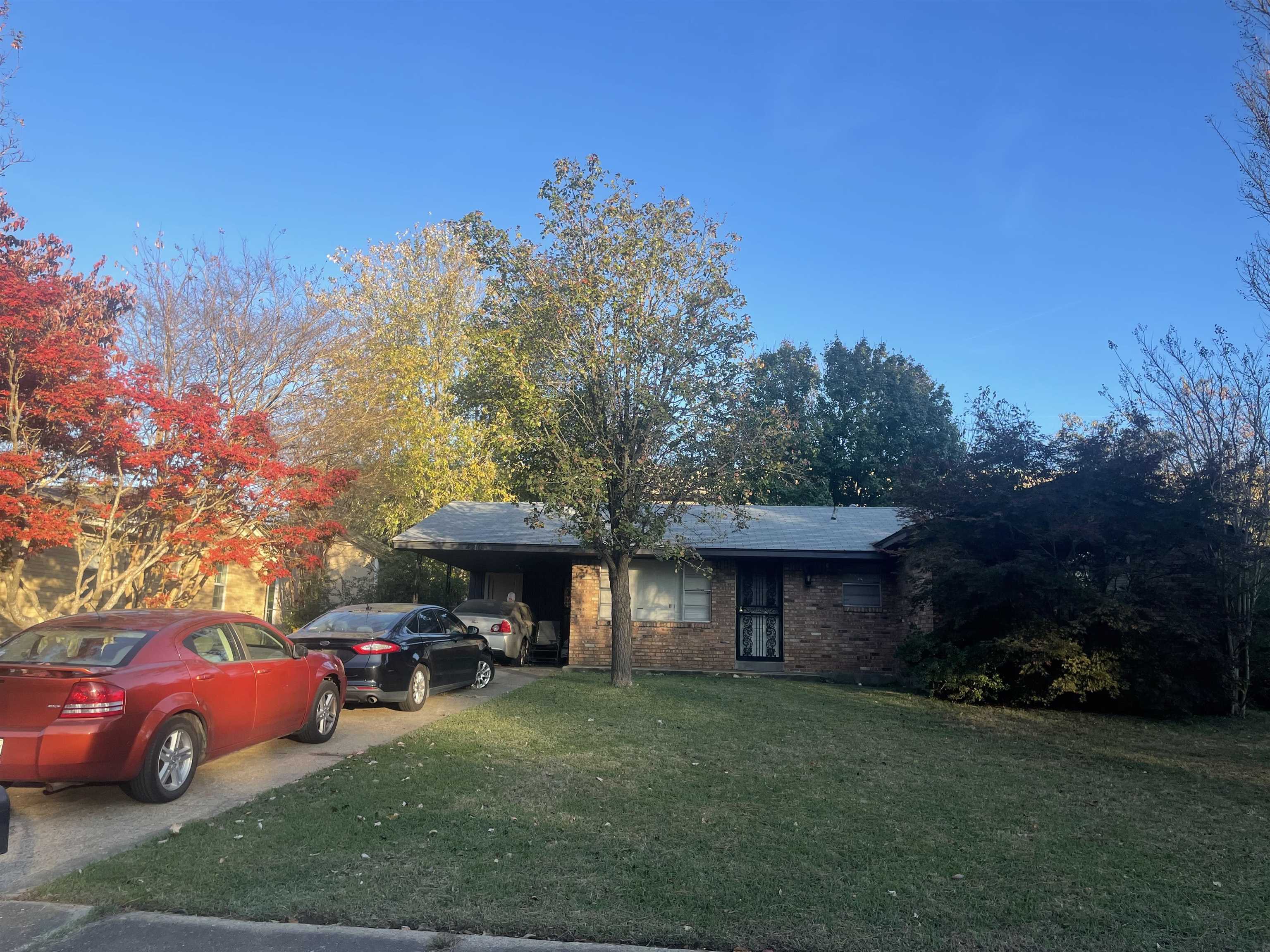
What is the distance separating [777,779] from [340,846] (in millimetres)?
3716

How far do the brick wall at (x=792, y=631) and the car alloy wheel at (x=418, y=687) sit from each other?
22.8 feet

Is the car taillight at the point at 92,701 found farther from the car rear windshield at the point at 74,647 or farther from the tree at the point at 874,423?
the tree at the point at 874,423

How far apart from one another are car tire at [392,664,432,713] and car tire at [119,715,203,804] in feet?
14.0

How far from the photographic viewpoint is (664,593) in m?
18.2

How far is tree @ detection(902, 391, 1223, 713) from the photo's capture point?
12320 millimetres

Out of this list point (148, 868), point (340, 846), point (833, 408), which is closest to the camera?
point (148, 868)

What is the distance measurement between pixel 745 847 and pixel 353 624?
23.3 ft

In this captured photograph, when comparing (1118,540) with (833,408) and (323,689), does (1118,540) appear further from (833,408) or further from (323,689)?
(833,408)

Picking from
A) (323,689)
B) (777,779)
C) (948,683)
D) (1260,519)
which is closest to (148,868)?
(323,689)

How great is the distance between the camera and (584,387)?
1359 cm

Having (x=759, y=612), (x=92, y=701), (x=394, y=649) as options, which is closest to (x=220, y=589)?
(x=759, y=612)

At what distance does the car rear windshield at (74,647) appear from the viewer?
6168 mm

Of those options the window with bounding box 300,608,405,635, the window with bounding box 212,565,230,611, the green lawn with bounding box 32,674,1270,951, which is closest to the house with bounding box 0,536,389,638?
the window with bounding box 212,565,230,611

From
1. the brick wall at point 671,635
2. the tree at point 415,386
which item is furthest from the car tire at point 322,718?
the tree at point 415,386
